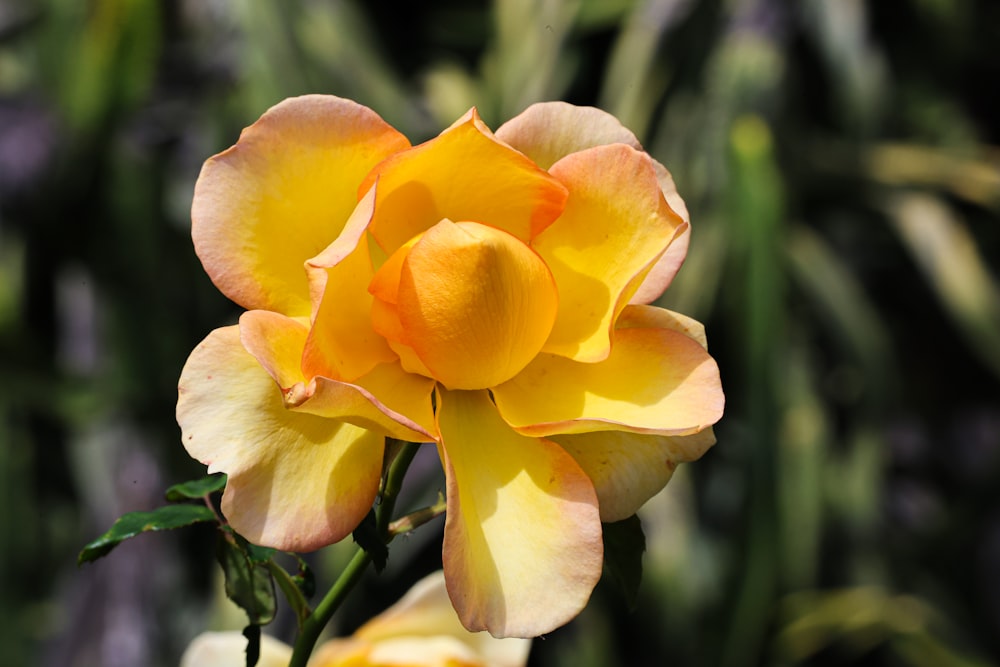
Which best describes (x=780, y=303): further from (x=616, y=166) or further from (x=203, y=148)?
(x=616, y=166)

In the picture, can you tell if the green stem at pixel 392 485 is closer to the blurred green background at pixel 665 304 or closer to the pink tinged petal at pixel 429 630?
the pink tinged petal at pixel 429 630

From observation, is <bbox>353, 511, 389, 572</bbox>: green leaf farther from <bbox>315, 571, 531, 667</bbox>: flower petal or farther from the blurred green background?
the blurred green background

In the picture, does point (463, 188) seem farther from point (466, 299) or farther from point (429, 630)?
point (429, 630)

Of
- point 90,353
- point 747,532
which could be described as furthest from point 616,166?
point 90,353

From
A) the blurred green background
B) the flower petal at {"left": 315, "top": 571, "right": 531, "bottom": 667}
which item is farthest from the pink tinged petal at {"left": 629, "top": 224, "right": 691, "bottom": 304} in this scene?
the blurred green background

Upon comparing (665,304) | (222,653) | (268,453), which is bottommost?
(665,304)

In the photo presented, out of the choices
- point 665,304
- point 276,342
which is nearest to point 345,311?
point 276,342
